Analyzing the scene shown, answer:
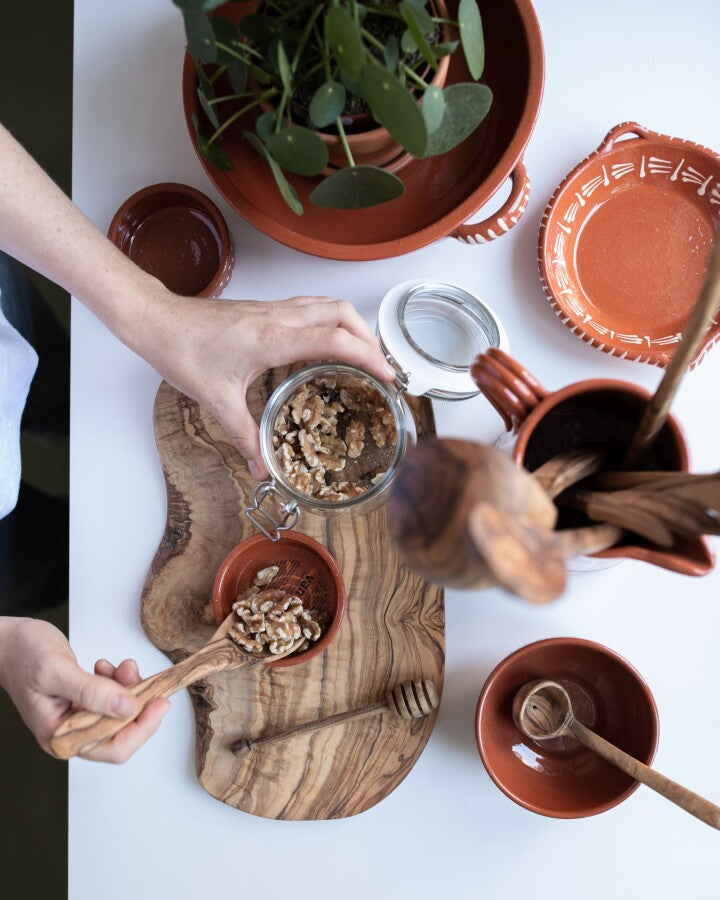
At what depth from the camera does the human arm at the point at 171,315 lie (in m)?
0.61

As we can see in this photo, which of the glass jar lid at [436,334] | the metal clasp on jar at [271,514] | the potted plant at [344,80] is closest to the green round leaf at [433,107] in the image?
the potted plant at [344,80]

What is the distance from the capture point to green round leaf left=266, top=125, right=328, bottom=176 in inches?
19.9

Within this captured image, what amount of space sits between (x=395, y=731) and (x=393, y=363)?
0.35m

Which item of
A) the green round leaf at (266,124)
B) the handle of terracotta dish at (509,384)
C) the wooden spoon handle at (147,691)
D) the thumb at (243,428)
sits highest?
the green round leaf at (266,124)

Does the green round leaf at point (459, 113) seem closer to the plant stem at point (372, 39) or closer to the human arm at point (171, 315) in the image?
the plant stem at point (372, 39)

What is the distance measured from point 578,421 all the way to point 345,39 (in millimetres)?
279

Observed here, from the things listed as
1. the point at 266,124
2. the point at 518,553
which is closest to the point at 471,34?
the point at 266,124

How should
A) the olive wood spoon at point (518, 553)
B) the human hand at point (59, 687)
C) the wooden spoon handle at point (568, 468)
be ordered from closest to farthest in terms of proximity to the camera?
the olive wood spoon at point (518, 553) → the wooden spoon handle at point (568, 468) → the human hand at point (59, 687)

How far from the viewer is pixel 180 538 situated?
72 centimetres

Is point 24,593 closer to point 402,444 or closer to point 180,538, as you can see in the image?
point 180,538

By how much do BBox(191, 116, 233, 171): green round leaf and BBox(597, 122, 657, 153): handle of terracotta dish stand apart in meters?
0.35

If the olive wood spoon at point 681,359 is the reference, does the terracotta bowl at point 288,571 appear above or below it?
below

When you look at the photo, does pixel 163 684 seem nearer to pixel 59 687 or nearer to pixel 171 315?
pixel 59 687

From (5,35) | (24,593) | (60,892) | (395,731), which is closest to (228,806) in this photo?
(395,731)
